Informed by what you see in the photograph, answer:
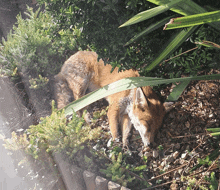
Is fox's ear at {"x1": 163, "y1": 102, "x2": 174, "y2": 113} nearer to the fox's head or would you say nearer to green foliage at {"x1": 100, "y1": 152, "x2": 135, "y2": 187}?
the fox's head

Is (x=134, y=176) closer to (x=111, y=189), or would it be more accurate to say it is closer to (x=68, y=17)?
(x=111, y=189)

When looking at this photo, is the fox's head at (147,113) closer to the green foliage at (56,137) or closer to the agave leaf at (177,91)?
the agave leaf at (177,91)

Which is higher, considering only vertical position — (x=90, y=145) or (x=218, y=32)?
(x=218, y=32)

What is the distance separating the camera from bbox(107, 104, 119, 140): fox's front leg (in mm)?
1608

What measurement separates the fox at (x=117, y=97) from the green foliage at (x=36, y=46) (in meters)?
A: 0.12

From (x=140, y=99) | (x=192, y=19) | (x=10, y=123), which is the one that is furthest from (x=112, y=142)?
(x=192, y=19)

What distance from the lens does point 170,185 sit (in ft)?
4.17

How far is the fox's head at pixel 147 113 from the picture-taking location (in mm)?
1496

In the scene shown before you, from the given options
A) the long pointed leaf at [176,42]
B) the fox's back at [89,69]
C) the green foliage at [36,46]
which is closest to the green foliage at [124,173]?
the long pointed leaf at [176,42]

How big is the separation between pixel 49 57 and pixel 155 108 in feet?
3.60

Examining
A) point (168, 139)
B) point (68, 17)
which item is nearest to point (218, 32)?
point (168, 139)

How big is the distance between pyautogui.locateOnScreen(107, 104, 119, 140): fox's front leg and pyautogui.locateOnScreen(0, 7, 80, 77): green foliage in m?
0.68

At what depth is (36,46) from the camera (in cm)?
181

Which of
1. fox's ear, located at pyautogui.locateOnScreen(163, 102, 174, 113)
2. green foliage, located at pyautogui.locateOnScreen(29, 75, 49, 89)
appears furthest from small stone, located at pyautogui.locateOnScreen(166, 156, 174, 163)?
green foliage, located at pyautogui.locateOnScreen(29, 75, 49, 89)
